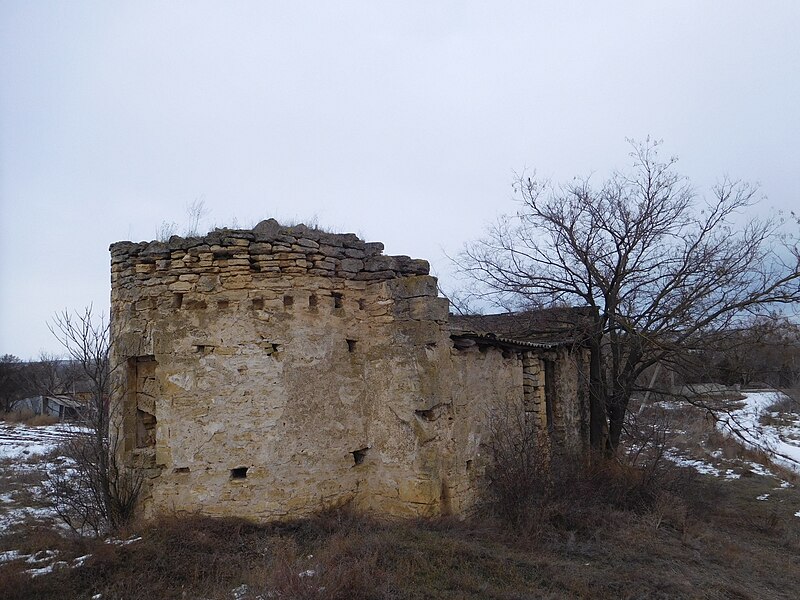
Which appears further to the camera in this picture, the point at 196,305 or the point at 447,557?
the point at 196,305

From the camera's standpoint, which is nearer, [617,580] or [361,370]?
[617,580]

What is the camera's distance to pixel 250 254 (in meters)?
6.38

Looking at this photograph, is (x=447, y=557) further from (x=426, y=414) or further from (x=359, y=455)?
(x=359, y=455)

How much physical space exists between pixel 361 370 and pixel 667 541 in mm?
4227

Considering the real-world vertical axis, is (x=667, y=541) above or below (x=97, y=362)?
below

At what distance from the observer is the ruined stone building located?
240 inches

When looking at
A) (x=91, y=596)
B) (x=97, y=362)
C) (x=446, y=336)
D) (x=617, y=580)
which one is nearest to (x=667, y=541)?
(x=617, y=580)

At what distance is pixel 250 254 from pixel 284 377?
142cm

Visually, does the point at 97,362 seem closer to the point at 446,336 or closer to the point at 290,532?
the point at 290,532

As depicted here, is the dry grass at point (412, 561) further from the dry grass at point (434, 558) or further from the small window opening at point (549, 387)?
the small window opening at point (549, 387)

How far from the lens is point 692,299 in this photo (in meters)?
9.51

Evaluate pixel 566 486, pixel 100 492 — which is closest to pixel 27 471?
pixel 100 492

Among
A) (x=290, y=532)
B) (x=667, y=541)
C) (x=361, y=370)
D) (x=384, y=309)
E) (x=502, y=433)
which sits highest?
(x=384, y=309)

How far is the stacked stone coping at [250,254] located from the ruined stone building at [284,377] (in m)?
0.02
